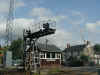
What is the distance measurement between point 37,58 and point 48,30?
10081mm

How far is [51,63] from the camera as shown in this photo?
112 feet

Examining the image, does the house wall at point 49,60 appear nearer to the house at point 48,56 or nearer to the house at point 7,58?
the house at point 48,56

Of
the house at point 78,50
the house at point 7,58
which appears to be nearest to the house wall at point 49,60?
the house at point 7,58

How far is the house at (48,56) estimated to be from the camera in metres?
33.1

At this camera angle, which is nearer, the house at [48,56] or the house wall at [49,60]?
the house wall at [49,60]

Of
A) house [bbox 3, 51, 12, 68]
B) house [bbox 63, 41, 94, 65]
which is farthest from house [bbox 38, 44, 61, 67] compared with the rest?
house [bbox 63, 41, 94, 65]

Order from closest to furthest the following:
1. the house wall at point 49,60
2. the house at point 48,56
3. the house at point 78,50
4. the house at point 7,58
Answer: the house wall at point 49,60, the house at point 48,56, the house at point 7,58, the house at point 78,50

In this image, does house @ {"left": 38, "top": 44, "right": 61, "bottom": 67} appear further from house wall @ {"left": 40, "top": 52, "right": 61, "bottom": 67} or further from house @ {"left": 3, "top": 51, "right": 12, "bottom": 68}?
house @ {"left": 3, "top": 51, "right": 12, "bottom": 68}

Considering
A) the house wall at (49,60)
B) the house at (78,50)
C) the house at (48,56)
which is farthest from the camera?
the house at (78,50)

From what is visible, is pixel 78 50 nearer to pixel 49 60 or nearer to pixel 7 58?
pixel 49 60

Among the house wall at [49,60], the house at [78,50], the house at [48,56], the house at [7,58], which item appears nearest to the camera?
the house wall at [49,60]

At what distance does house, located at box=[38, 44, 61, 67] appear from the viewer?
3312cm

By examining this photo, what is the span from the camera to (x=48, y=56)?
113ft

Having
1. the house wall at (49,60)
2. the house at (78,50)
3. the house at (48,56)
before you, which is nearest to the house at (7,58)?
the house at (48,56)
